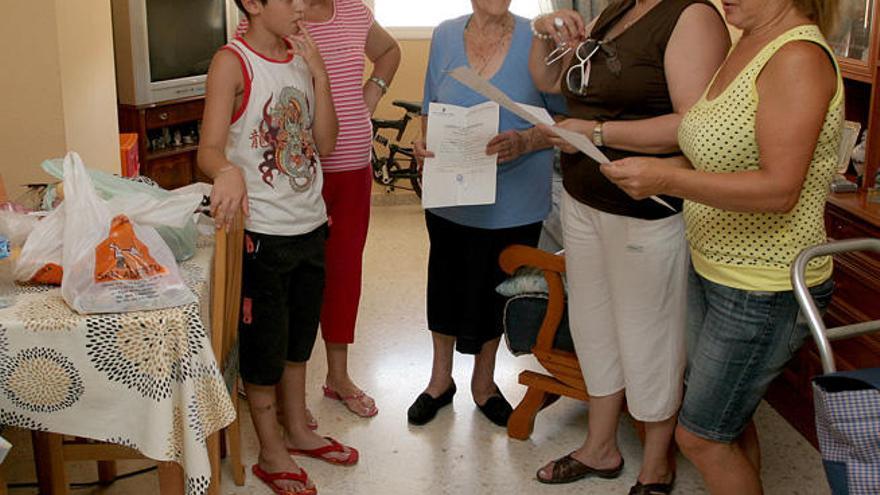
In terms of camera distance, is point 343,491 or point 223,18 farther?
point 223,18

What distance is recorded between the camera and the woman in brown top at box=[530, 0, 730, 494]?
2248 millimetres

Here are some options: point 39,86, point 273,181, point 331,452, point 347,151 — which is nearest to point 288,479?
point 331,452

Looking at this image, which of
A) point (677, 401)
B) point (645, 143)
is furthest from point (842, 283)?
point (645, 143)

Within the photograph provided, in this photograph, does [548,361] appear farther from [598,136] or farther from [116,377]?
[116,377]

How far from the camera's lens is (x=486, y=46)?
9.21 feet

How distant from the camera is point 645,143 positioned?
230cm

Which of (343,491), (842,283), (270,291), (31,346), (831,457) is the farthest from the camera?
(842,283)

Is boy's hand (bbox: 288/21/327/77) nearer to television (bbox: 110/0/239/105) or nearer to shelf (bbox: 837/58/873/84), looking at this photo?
shelf (bbox: 837/58/873/84)

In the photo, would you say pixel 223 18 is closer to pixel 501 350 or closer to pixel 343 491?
pixel 501 350

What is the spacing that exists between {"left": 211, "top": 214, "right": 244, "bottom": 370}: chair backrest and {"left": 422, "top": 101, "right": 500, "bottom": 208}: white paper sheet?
2.01 feet

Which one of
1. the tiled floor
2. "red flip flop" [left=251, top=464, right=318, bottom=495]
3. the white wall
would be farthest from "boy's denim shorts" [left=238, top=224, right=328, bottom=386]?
the white wall

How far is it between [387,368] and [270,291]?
3.47 ft

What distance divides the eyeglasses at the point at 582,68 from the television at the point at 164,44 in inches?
112

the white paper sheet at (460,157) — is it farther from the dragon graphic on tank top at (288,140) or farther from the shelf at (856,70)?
the shelf at (856,70)
